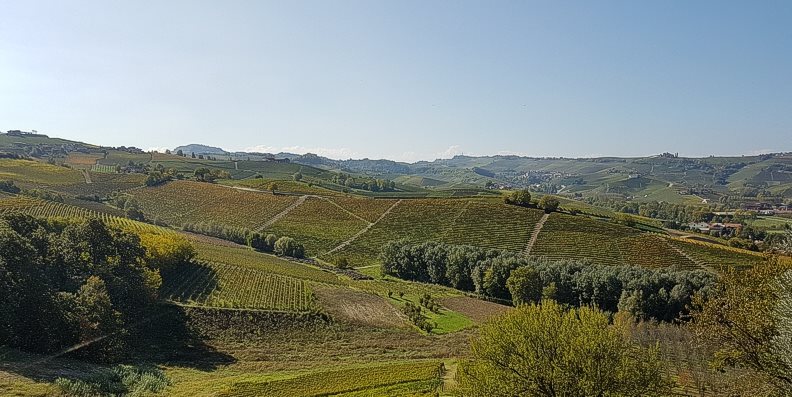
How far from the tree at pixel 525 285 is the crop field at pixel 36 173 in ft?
477

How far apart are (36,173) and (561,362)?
621 ft

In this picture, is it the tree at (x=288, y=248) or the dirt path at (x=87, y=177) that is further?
the dirt path at (x=87, y=177)

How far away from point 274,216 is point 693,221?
161m

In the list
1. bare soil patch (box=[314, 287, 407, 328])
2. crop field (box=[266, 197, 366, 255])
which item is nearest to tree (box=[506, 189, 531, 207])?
crop field (box=[266, 197, 366, 255])

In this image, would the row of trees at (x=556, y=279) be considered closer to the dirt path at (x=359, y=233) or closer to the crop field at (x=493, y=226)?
the crop field at (x=493, y=226)

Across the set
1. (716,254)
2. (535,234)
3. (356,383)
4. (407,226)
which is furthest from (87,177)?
(716,254)

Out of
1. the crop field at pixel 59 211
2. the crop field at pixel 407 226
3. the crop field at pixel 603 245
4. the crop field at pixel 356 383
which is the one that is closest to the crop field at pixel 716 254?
the crop field at pixel 603 245

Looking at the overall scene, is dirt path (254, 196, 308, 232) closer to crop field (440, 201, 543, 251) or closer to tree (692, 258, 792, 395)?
crop field (440, 201, 543, 251)

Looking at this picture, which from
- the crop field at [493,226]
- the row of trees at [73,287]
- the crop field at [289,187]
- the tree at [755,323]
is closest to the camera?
the tree at [755,323]

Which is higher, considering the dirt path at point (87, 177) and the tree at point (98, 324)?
the dirt path at point (87, 177)

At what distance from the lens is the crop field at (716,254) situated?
86325 mm

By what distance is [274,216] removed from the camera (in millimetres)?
132750

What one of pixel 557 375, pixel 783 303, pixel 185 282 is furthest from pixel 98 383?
pixel 783 303

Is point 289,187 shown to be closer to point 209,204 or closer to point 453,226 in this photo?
point 209,204
